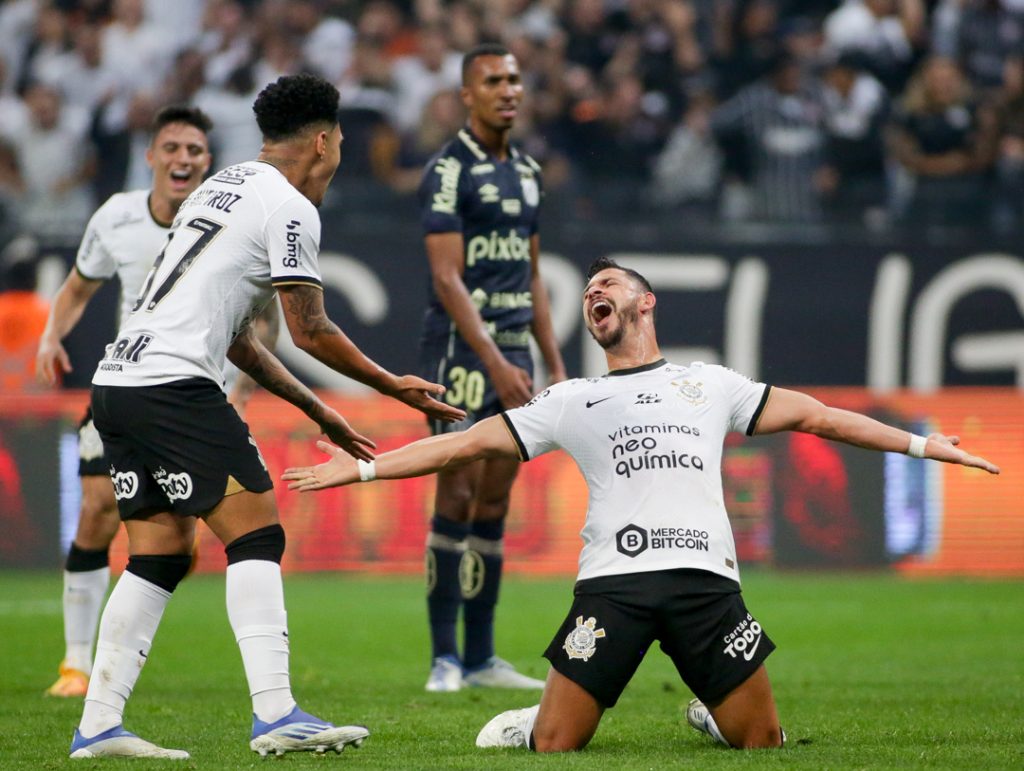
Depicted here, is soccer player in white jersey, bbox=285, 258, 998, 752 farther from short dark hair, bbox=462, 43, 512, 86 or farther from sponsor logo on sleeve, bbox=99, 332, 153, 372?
short dark hair, bbox=462, 43, 512, 86

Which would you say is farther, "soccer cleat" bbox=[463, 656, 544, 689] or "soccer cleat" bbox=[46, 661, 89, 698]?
"soccer cleat" bbox=[463, 656, 544, 689]

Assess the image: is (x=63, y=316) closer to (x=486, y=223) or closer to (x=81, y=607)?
(x=81, y=607)

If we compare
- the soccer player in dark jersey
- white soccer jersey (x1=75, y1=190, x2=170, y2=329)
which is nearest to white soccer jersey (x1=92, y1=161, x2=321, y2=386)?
white soccer jersey (x1=75, y1=190, x2=170, y2=329)

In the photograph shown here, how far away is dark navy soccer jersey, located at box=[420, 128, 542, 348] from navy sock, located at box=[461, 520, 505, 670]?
102 centimetres

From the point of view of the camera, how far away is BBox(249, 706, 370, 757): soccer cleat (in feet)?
16.8

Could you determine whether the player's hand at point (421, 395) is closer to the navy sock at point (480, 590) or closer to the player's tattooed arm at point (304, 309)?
the player's tattooed arm at point (304, 309)

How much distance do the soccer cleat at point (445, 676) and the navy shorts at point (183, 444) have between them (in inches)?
104

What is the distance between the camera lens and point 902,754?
18.0 ft

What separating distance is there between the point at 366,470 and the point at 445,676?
2649mm

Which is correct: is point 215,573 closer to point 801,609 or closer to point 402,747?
point 801,609

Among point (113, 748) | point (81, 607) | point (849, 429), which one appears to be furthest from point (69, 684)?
point (849, 429)

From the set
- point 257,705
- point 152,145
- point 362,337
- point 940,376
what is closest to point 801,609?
point 940,376

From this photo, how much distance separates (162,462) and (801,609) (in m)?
7.51

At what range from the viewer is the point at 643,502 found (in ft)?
18.4
